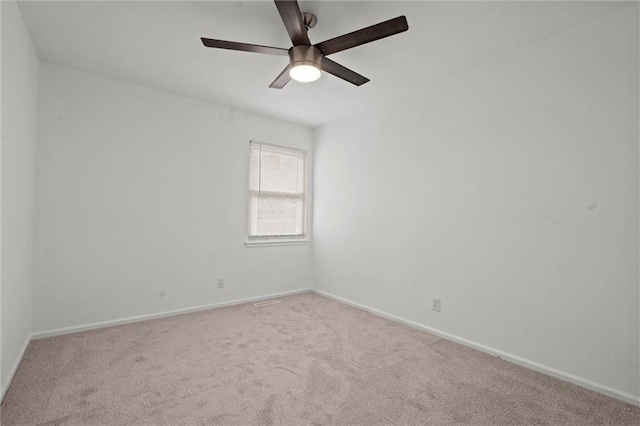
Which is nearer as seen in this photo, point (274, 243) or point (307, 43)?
point (307, 43)

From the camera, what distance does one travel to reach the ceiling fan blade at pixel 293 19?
1622 millimetres

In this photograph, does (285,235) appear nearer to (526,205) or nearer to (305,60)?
(305,60)

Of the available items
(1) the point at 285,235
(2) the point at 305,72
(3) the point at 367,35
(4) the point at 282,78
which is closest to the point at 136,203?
(1) the point at 285,235

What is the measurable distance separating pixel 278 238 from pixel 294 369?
227cm

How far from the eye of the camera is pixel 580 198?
2172 mm

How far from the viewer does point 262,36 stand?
2.37 meters

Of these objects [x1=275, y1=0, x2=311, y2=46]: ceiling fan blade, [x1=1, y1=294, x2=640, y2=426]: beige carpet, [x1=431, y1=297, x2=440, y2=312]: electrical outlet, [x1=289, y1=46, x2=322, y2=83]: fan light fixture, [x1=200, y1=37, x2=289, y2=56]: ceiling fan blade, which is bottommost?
[x1=1, y1=294, x2=640, y2=426]: beige carpet

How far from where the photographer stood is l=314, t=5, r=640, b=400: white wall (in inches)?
79.7

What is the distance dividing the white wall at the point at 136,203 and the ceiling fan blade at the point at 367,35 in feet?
7.21

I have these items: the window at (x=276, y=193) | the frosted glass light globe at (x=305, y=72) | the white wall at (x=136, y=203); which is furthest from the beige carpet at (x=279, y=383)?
the frosted glass light globe at (x=305, y=72)

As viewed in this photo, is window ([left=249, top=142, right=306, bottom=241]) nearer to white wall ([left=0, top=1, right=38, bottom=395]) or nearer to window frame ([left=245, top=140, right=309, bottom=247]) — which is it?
window frame ([left=245, top=140, right=309, bottom=247])

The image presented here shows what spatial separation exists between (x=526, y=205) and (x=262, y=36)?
2.39m

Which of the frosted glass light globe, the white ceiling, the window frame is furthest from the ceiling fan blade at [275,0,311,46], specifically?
the window frame

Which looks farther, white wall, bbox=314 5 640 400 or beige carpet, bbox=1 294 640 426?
white wall, bbox=314 5 640 400
